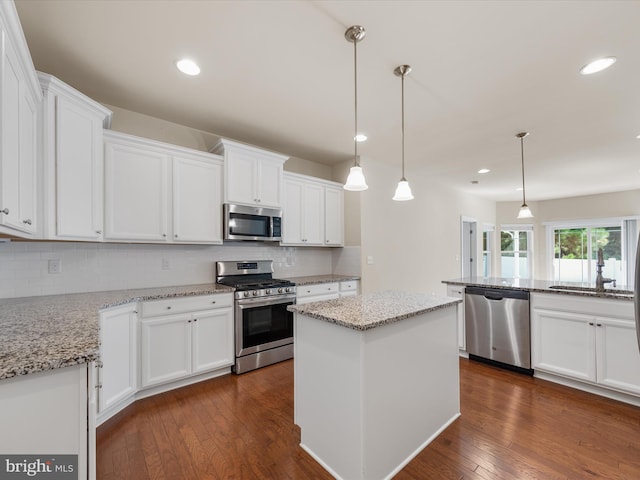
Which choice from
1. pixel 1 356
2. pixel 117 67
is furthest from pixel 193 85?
pixel 1 356

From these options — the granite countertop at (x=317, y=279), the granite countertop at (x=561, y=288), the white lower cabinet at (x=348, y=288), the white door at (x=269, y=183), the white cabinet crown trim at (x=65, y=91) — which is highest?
the white cabinet crown trim at (x=65, y=91)

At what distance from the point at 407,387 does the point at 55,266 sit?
2951 mm

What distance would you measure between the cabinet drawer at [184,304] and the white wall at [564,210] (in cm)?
782

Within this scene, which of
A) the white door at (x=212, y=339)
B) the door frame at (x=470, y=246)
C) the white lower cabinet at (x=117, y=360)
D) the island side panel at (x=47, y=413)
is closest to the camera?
the island side panel at (x=47, y=413)

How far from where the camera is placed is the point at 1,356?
1.05 m

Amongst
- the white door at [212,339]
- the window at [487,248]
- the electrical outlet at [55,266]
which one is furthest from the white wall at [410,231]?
the electrical outlet at [55,266]

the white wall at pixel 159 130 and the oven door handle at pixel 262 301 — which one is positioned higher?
the white wall at pixel 159 130

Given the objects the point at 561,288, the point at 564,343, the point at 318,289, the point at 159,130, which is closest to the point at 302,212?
the point at 318,289

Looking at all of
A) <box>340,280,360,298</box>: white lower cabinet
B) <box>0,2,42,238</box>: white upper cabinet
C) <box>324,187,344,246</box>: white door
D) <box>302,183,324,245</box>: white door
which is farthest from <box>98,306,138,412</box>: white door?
<box>324,187,344,246</box>: white door

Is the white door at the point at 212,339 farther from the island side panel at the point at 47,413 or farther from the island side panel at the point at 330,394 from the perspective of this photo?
the island side panel at the point at 47,413

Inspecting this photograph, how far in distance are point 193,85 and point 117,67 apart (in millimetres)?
526

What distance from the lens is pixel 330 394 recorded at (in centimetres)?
169

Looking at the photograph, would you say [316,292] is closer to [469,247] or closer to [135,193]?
[135,193]

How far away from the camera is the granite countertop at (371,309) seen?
1555mm
